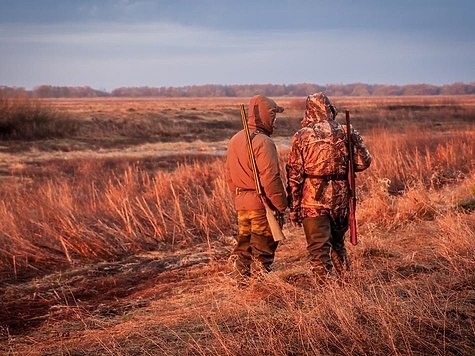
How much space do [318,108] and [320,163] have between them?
1.54ft

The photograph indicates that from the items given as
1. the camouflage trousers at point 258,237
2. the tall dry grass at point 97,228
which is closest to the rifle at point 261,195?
the camouflage trousers at point 258,237

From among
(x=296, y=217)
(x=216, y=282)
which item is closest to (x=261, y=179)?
(x=296, y=217)

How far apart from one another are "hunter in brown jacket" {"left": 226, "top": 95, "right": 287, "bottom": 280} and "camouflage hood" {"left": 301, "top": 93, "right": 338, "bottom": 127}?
351mm

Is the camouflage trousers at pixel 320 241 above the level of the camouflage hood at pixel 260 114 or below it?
below

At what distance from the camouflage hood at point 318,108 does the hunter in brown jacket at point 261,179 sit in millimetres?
351

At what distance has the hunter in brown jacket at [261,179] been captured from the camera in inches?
189

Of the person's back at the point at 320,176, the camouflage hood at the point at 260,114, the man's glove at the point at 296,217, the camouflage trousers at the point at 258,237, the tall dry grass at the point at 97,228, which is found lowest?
the tall dry grass at the point at 97,228

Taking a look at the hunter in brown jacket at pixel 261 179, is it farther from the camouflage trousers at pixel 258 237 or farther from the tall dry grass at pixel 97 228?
the tall dry grass at pixel 97 228

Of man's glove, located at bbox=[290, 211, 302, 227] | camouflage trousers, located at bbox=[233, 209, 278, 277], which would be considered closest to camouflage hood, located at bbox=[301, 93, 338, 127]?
man's glove, located at bbox=[290, 211, 302, 227]

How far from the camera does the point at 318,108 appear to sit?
4742 mm

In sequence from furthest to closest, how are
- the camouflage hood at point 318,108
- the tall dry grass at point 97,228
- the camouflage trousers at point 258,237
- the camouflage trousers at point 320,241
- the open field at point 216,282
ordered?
1. the tall dry grass at point 97,228
2. the camouflage trousers at point 258,237
3. the camouflage hood at point 318,108
4. the camouflage trousers at point 320,241
5. the open field at point 216,282

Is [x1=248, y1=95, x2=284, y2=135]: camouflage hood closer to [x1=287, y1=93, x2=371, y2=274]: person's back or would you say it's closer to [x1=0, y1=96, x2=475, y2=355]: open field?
[x1=287, y1=93, x2=371, y2=274]: person's back

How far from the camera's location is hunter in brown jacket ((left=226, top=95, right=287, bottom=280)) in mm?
4789

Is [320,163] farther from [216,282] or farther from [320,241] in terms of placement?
[216,282]
